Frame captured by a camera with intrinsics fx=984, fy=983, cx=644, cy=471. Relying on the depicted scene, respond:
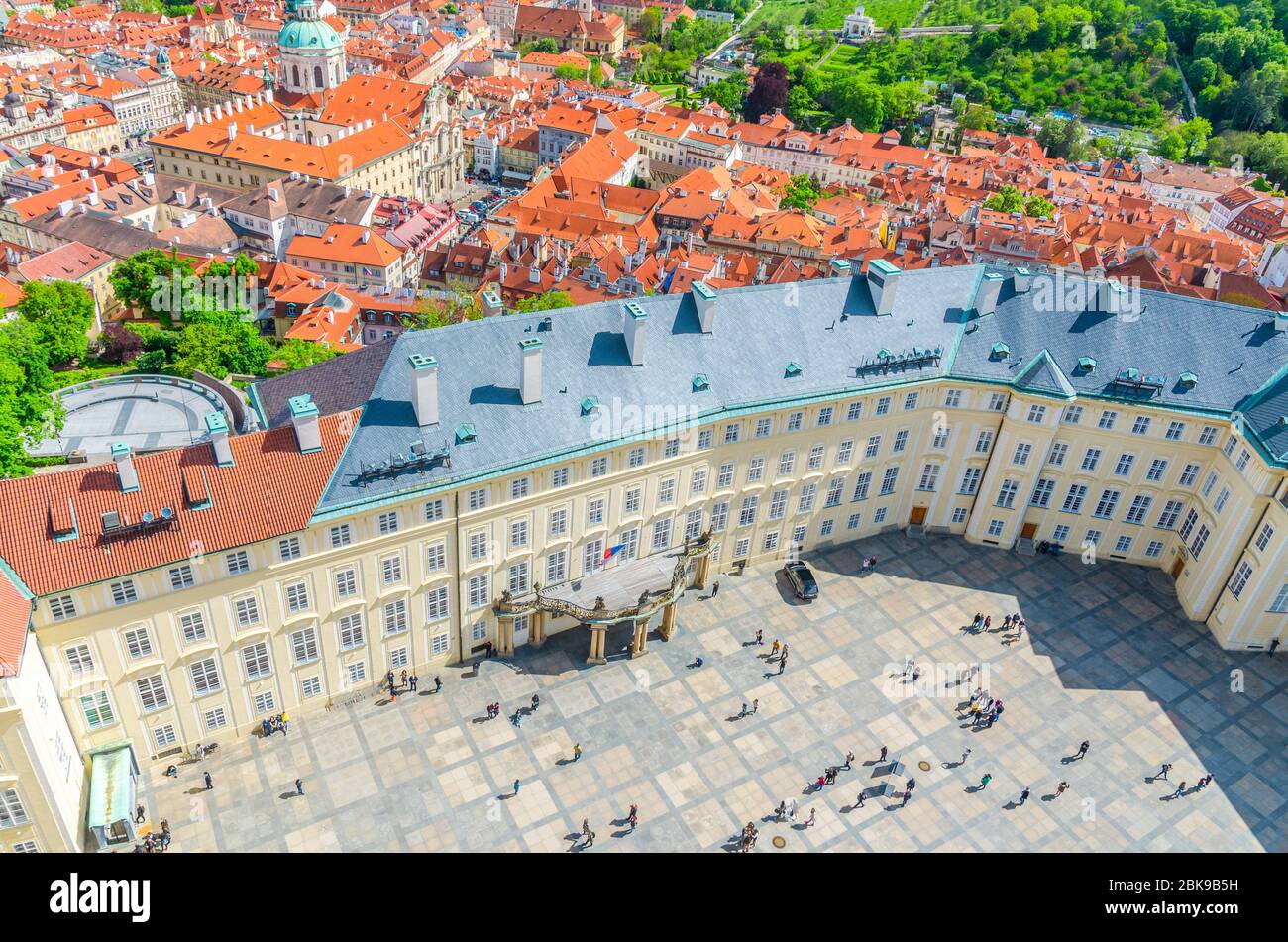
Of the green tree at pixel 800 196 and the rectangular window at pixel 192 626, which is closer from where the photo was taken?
the rectangular window at pixel 192 626

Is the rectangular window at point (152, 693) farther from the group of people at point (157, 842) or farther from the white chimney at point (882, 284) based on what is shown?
the white chimney at point (882, 284)

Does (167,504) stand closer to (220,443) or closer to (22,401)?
(220,443)

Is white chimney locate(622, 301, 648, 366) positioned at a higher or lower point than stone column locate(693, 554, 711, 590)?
higher

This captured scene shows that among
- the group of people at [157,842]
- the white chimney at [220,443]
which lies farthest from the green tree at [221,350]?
the group of people at [157,842]

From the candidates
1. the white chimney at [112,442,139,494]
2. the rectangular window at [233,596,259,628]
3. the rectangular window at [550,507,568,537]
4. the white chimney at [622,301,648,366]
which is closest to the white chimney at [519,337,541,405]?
the white chimney at [622,301,648,366]

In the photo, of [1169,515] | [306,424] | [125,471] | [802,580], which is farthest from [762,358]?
[125,471]

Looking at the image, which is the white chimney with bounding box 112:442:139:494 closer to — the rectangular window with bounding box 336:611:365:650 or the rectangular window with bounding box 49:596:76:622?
the rectangular window with bounding box 49:596:76:622

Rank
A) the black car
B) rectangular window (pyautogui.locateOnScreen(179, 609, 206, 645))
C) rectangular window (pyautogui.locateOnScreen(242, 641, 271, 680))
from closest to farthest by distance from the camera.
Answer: rectangular window (pyautogui.locateOnScreen(179, 609, 206, 645)) → rectangular window (pyautogui.locateOnScreen(242, 641, 271, 680)) → the black car
